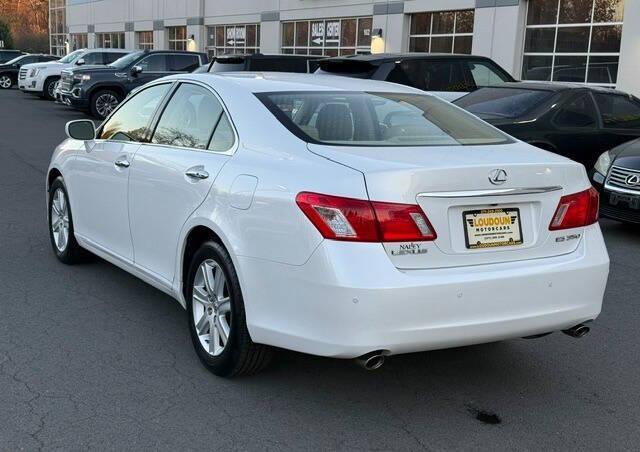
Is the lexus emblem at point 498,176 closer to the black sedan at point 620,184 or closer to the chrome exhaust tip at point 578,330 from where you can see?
the chrome exhaust tip at point 578,330

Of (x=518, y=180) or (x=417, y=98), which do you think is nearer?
(x=518, y=180)

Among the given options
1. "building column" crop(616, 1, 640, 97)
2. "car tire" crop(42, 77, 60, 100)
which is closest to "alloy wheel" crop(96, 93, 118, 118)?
"car tire" crop(42, 77, 60, 100)

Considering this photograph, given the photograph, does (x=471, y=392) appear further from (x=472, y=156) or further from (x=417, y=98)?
(x=417, y=98)

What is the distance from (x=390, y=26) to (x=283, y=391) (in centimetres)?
2108

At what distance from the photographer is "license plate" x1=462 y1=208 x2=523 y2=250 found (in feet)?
11.3

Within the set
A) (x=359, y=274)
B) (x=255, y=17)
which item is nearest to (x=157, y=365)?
(x=359, y=274)

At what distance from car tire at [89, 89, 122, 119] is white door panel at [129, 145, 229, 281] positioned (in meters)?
16.3

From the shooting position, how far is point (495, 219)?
11.5 ft

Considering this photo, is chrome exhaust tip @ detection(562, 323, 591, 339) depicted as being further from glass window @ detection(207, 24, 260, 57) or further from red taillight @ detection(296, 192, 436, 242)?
glass window @ detection(207, 24, 260, 57)

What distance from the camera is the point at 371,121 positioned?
4215 millimetres

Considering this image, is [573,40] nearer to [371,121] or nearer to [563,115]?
[563,115]

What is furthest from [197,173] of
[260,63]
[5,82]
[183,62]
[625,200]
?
[5,82]

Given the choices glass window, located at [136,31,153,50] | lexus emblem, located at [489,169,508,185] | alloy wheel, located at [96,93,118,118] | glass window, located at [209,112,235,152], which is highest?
glass window, located at [136,31,153,50]

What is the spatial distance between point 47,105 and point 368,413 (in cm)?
2501
